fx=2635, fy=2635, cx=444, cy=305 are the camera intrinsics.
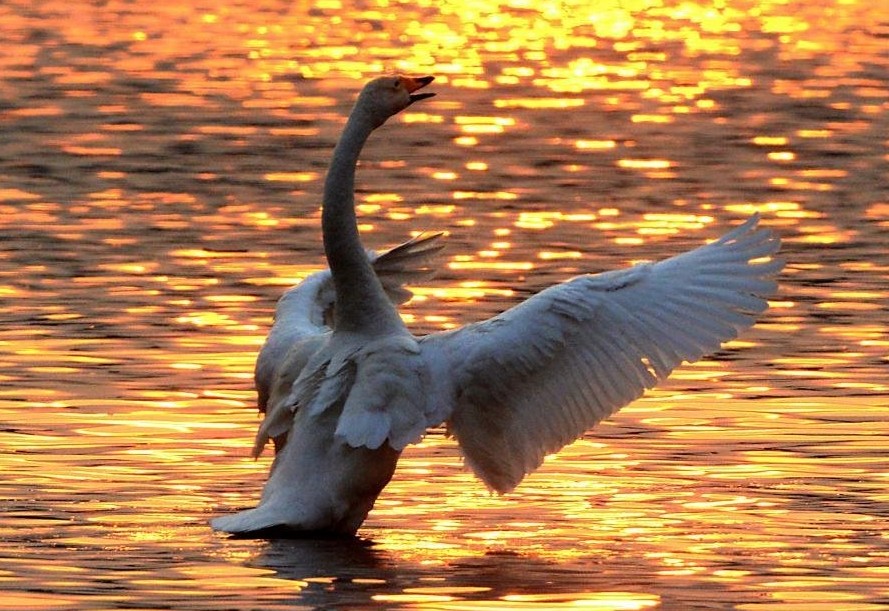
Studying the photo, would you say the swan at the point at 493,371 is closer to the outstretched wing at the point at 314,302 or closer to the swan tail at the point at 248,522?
the swan tail at the point at 248,522

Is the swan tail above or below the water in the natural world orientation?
above

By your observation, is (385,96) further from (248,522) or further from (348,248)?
(248,522)

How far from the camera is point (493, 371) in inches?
508

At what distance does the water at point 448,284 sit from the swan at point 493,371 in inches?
13.8

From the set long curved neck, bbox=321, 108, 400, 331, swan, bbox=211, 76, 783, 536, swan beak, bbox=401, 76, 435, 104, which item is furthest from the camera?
swan beak, bbox=401, 76, 435, 104

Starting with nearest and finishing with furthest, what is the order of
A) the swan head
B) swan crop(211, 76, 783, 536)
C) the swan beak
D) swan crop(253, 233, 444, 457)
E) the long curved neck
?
swan crop(211, 76, 783, 536), the long curved neck, the swan head, the swan beak, swan crop(253, 233, 444, 457)

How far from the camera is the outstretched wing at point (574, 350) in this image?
1289 cm

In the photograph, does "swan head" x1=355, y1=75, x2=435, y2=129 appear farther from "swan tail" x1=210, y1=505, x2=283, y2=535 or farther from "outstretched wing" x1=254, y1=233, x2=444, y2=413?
"swan tail" x1=210, y1=505, x2=283, y2=535

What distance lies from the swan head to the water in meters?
2.06

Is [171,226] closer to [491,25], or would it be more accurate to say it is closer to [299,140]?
[299,140]

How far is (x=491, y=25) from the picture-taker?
134 feet

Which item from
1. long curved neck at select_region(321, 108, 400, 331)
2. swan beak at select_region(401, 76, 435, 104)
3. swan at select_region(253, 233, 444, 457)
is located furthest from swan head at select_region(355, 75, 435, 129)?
swan at select_region(253, 233, 444, 457)

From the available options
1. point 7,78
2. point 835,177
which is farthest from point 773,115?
point 7,78

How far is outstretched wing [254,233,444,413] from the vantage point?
14.1m
